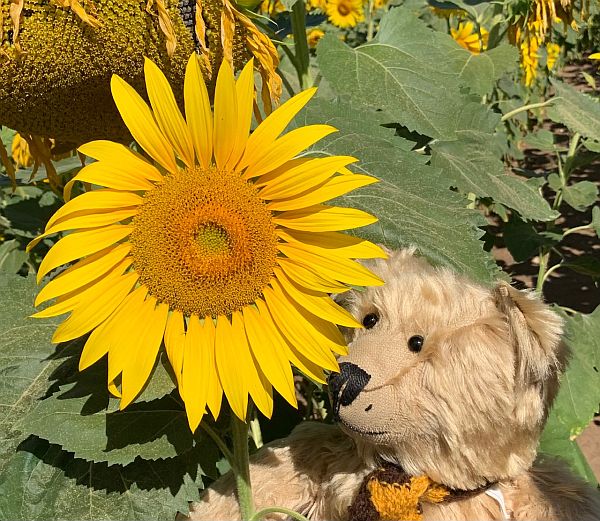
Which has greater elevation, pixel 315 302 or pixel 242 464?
pixel 315 302

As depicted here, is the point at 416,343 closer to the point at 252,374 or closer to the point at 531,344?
the point at 531,344

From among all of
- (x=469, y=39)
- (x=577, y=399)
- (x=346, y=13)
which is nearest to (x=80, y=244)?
(x=577, y=399)

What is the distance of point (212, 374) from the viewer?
65 cm

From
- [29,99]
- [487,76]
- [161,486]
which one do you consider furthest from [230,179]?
[487,76]

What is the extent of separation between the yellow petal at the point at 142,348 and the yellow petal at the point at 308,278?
11 cm

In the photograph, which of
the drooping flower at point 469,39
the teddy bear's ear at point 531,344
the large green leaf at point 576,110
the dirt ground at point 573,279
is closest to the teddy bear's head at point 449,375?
the teddy bear's ear at point 531,344

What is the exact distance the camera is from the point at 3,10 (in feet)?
2.07

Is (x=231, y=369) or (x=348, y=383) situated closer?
(x=231, y=369)

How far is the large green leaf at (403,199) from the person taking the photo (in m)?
0.75

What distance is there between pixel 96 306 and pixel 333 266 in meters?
0.21

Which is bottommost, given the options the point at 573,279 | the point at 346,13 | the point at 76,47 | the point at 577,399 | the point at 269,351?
the point at 573,279

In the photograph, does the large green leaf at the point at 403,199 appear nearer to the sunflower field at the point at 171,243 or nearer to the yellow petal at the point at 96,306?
the sunflower field at the point at 171,243

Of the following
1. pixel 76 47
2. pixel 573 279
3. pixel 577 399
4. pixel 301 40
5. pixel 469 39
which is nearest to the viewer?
pixel 76 47

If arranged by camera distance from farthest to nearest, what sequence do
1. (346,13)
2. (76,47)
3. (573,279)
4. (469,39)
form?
(346,13)
(573,279)
(469,39)
(76,47)
